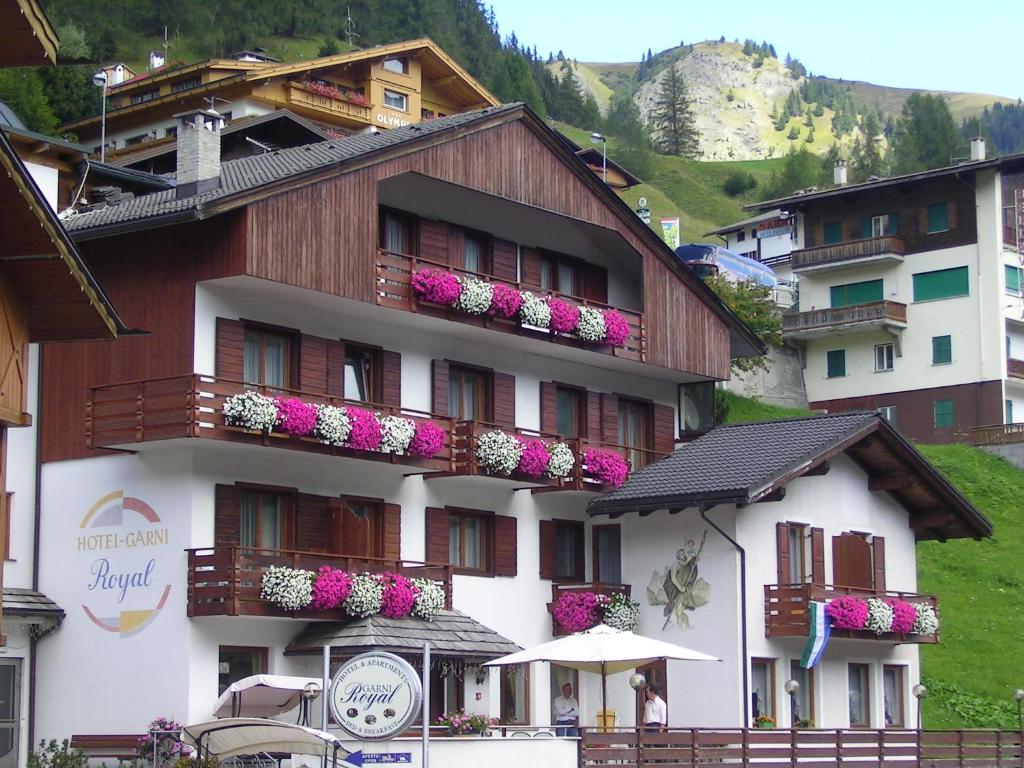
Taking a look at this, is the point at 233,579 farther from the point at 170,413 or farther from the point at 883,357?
the point at 883,357

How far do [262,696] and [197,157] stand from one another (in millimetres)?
9682

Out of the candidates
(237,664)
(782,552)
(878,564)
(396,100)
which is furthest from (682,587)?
(396,100)

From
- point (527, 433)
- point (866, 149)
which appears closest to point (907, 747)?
point (527, 433)

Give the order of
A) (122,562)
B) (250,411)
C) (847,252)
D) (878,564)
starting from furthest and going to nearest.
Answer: (847,252) < (878,564) < (122,562) < (250,411)

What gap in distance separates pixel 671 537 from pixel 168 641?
11196 mm

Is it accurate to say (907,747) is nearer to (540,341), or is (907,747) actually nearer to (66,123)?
(540,341)

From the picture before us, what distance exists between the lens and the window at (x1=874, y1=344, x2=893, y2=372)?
7156 centimetres

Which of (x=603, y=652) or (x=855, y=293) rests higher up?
(x=855, y=293)

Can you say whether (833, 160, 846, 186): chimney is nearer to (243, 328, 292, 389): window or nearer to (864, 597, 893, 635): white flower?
(864, 597, 893, 635): white flower

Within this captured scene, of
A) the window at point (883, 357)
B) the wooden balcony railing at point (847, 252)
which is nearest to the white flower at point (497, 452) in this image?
the wooden balcony railing at point (847, 252)

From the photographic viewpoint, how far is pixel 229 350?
1249 inches

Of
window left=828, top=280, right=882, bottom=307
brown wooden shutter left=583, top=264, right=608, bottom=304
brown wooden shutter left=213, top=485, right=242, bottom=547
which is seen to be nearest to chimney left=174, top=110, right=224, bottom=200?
brown wooden shutter left=213, top=485, right=242, bottom=547

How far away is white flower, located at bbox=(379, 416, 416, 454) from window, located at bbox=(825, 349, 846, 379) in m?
42.1

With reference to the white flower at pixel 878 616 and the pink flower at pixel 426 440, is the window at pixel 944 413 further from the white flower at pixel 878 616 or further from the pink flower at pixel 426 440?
the pink flower at pixel 426 440
